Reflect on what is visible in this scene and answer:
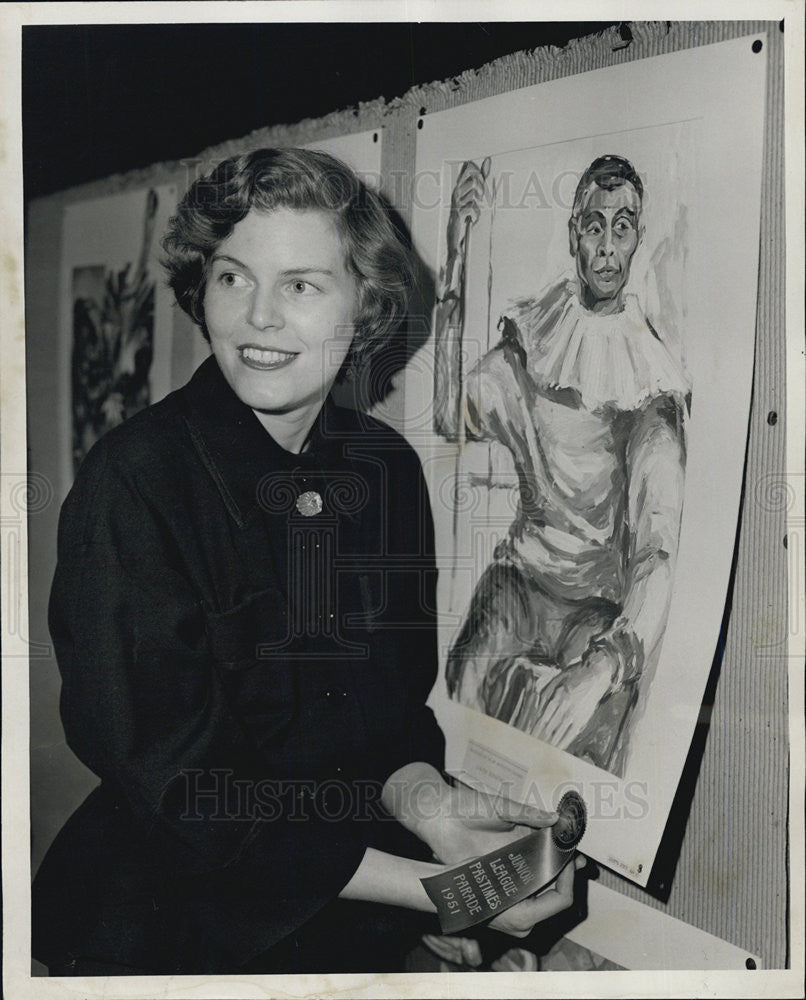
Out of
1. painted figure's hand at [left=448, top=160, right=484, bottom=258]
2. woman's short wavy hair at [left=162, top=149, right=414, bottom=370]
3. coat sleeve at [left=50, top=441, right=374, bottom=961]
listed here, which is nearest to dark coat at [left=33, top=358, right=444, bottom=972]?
coat sleeve at [left=50, top=441, right=374, bottom=961]

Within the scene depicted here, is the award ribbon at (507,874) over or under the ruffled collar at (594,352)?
under

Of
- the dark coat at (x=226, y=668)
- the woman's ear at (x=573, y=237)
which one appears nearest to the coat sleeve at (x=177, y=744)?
the dark coat at (x=226, y=668)

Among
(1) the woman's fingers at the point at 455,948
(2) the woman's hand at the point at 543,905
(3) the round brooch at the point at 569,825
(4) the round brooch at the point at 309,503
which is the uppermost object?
(4) the round brooch at the point at 309,503

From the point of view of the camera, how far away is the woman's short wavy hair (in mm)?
1067

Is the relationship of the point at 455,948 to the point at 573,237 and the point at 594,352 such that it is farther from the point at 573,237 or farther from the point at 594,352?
the point at 573,237

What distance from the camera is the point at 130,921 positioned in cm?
108

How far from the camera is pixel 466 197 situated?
1.08 metres

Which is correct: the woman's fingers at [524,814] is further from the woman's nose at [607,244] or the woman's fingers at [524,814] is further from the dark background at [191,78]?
the dark background at [191,78]

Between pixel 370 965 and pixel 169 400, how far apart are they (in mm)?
683

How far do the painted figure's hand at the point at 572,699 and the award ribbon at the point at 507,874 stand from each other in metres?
0.07

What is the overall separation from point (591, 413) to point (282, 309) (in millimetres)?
359

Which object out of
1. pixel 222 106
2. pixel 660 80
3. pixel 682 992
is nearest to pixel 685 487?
pixel 660 80

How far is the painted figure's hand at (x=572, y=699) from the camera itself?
41.4 inches

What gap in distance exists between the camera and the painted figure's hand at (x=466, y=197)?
107 cm
